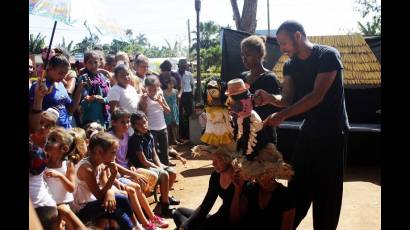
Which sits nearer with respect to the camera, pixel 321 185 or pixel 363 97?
pixel 321 185

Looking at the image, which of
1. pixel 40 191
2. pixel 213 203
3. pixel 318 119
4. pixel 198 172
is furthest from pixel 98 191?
pixel 198 172

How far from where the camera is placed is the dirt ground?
14.8 ft

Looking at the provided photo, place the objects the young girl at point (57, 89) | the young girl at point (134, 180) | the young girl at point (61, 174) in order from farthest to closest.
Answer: the young girl at point (57, 89) → the young girl at point (134, 180) → the young girl at point (61, 174)

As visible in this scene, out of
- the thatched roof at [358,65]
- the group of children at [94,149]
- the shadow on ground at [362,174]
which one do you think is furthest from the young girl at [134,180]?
the thatched roof at [358,65]

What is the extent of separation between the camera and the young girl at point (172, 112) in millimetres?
7965

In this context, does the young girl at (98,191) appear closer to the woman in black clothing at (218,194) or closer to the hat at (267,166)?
the woman in black clothing at (218,194)

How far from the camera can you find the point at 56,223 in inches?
129

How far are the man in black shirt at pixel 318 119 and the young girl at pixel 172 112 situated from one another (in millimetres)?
4647

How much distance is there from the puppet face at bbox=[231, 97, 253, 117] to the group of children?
1.24 m

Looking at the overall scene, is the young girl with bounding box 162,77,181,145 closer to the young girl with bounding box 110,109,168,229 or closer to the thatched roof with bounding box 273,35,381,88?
the thatched roof with bounding box 273,35,381,88

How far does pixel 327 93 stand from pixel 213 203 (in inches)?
48.9

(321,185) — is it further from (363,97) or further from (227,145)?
(363,97)
